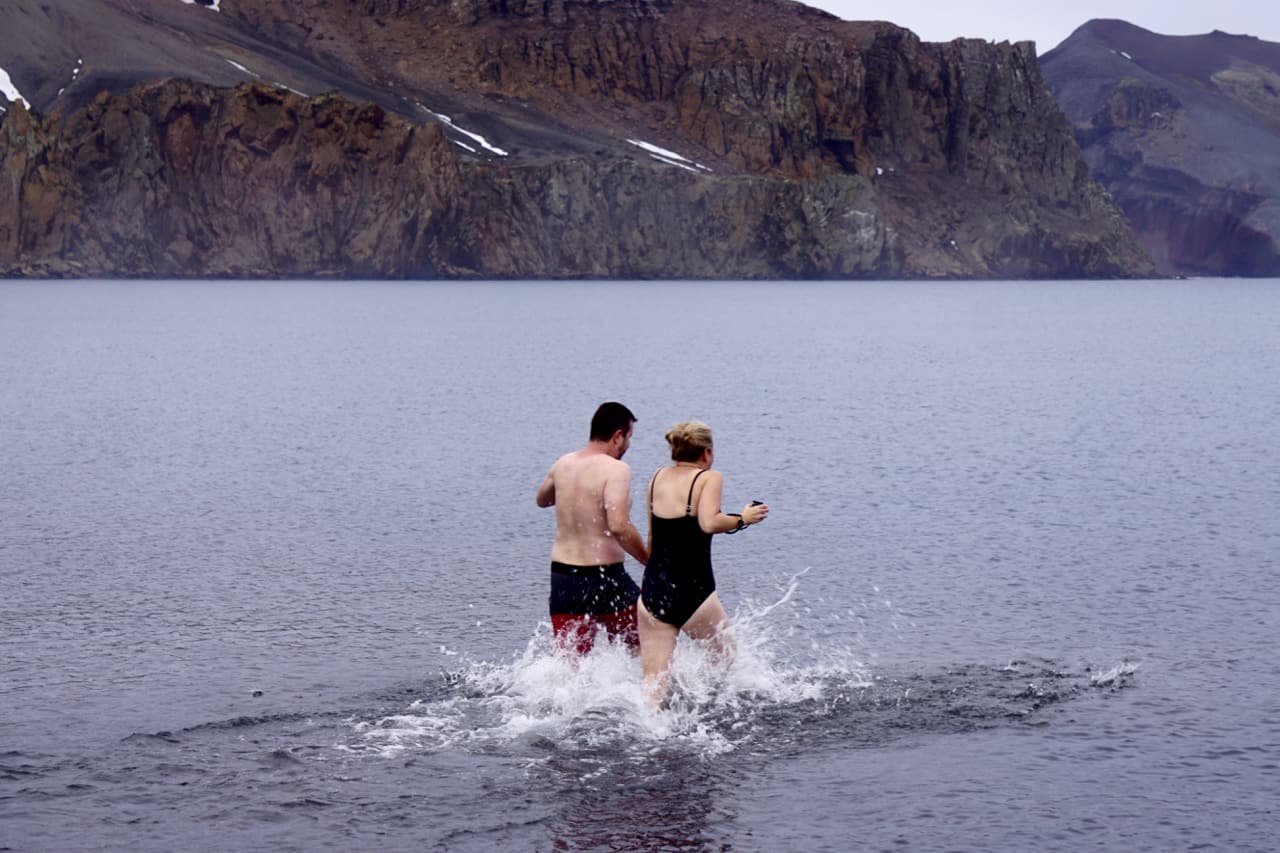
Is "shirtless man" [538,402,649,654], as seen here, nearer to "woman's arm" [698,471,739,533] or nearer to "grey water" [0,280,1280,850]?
"grey water" [0,280,1280,850]

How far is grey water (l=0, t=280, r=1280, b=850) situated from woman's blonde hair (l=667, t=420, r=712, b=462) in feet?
6.21

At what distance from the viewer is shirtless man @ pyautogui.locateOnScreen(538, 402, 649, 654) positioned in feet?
37.2

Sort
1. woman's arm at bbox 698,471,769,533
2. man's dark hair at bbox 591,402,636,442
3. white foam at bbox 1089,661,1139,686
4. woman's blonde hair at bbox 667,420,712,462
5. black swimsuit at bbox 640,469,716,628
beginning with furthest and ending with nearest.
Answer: white foam at bbox 1089,661,1139,686 → man's dark hair at bbox 591,402,636,442 → black swimsuit at bbox 640,469,716,628 → woman's blonde hair at bbox 667,420,712,462 → woman's arm at bbox 698,471,769,533

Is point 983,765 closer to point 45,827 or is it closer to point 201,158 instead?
point 45,827

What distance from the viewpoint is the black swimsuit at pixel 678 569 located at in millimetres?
11125

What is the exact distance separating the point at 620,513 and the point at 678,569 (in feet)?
1.79

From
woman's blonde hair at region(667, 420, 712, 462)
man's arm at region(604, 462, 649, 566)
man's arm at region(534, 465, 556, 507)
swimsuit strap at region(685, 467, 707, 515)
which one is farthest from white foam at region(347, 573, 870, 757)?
woman's blonde hair at region(667, 420, 712, 462)

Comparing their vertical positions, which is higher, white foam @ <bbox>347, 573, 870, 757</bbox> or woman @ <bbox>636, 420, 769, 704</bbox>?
woman @ <bbox>636, 420, 769, 704</bbox>

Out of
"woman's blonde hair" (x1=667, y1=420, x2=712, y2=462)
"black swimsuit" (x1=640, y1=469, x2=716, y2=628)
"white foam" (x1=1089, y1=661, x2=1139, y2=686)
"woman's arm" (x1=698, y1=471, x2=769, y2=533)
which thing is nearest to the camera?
"woman's arm" (x1=698, y1=471, x2=769, y2=533)

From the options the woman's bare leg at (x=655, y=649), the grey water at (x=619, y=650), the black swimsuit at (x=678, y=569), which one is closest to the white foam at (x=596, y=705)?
the grey water at (x=619, y=650)

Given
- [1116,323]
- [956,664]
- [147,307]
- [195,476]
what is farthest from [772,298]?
[956,664]

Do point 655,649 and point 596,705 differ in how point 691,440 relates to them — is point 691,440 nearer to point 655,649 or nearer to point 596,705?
point 655,649

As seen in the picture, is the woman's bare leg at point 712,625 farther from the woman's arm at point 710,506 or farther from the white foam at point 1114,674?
the white foam at point 1114,674

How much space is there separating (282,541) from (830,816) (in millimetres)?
10815
